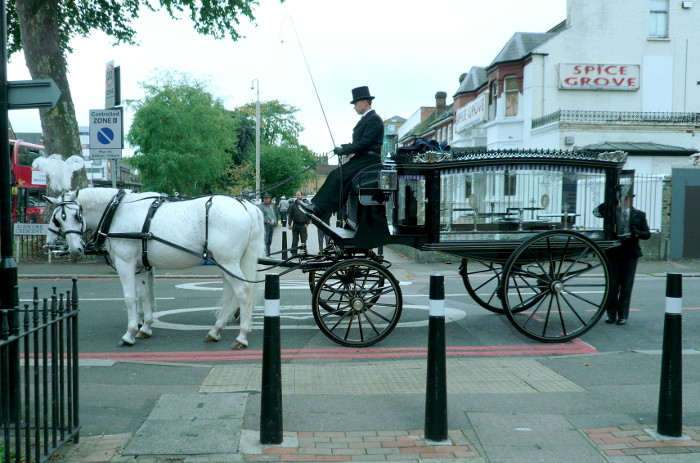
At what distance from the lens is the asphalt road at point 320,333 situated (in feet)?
23.2

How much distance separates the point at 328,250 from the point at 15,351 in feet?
14.1

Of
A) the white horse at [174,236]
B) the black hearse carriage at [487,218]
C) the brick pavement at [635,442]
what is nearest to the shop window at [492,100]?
the black hearse carriage at [487,218]

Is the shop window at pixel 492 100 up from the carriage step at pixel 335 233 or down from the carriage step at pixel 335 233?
up

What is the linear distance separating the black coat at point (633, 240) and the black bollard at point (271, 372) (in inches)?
243

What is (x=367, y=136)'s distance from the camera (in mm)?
7441

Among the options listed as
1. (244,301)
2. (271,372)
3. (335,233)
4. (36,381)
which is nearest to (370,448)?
(271,372)

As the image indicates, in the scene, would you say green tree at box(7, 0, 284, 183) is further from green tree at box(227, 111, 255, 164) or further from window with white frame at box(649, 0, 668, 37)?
green tree at box(227, 111, 255, 164)

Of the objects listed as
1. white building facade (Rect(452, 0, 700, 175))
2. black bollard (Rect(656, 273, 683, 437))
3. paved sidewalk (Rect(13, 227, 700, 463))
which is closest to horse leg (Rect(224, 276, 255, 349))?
paved sidewalk (Rect(13, 227, 700, 463))

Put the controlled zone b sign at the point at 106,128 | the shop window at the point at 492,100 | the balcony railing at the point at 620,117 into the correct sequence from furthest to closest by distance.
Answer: the shop window at the point at 492,100 → the balcony railing at the point at 620,117 → the controlled zone b sign at the point at 106,128

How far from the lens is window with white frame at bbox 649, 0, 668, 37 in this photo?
28.8 m

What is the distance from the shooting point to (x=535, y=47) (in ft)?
97.9

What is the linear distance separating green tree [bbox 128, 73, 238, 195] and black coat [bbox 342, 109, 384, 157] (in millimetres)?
31339

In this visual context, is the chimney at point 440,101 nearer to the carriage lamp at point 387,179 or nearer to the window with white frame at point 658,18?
the window with white frame at point 658,18

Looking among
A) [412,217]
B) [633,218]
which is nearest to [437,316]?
[412,217]
